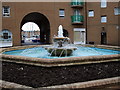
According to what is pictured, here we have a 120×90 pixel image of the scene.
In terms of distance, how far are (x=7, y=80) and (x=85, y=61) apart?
10.6 ft

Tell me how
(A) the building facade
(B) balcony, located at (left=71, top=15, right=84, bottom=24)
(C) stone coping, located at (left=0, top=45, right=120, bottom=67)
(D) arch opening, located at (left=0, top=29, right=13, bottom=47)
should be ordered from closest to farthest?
(C) stone coping, located at (left=0, top=45, right=120, bottom=67) → (D) arch opening, located at (left=0, top=29, right=13, bottom=47) → (A) the building facade → (B) balcony, located at (left=71, top=15, right=84, bottom=24)

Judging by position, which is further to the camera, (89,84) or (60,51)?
(60,51)

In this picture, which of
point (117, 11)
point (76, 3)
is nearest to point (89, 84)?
point (76, 3)

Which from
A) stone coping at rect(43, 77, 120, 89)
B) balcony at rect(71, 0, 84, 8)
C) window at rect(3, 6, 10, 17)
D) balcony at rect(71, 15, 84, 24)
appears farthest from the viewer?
balcony at rect(71, 0, 84, 8)

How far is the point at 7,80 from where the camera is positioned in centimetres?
620

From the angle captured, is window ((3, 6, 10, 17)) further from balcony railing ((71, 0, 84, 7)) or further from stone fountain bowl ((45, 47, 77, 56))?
stone fountain bowl ((45, 47, 77, 56))

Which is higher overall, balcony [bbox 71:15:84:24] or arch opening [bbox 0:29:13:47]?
balcony [bbox 71:15:84:24]

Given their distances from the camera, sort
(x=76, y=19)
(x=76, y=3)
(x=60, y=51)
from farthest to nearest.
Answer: (x=76, y=3) → (x=76, y=19) → (x=60, y=51)

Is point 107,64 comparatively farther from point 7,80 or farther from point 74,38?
point 74,38

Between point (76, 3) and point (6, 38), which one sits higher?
point (76, 3)

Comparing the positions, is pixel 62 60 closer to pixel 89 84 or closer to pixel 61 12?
pixel 89 84

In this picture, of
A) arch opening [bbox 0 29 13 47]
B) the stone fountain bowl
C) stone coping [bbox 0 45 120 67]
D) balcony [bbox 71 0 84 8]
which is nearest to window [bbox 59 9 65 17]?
balcony [bbox 71 0 84 8]

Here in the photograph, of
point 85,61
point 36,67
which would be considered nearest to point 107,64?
point 85,61

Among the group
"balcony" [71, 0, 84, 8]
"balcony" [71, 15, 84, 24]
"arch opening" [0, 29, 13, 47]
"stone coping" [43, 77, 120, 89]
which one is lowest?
"stone coping" [43, 77, 120, 89]
